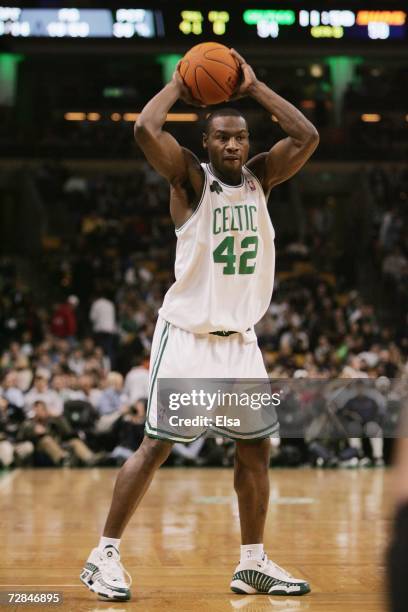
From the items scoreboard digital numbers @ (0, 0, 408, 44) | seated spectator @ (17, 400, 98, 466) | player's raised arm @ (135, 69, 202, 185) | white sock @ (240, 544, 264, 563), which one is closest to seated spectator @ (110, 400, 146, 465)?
seated spectator @ (17, 400, 98, 466)

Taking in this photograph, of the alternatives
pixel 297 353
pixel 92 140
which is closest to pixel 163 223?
pixel 92 140

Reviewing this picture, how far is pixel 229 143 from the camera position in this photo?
4.49 meters

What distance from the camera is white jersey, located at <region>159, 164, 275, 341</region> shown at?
4473mm

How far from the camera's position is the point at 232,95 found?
4422mm

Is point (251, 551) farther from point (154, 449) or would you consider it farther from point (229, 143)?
point (229, 143)

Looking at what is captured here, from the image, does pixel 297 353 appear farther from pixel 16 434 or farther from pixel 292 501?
pixel 292 501

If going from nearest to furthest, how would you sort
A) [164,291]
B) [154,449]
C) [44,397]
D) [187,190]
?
[154,449] → [187,190] → [44,397] → [164,291]

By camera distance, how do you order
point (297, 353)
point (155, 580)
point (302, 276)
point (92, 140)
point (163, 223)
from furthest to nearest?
1. point (92, 140)
2. point (163, 223)
3. point (302, 276)
4. point (297, 353)
5. point (155, 580)

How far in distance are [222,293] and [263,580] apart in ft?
4.13

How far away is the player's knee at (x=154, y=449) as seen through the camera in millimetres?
4402

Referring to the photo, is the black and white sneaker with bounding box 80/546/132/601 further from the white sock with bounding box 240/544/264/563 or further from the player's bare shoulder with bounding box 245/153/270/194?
the player's bare shoulder with bounding box 245/153/270/194

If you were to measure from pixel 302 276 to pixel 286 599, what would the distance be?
48.5 feet

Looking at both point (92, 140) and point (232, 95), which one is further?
point (92, 140)

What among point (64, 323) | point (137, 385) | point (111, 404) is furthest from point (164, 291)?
point (111, 404)
